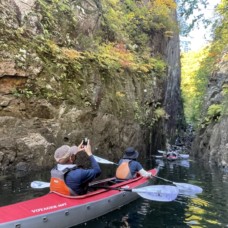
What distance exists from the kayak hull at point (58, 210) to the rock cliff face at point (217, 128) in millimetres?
11416

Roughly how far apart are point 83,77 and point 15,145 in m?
4.62

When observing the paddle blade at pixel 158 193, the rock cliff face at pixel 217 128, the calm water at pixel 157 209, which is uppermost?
the rock cliff face at pixel 217 128

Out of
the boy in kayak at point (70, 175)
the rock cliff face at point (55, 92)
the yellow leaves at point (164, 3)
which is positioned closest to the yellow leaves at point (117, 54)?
the rock cliff face at point (55, 92)

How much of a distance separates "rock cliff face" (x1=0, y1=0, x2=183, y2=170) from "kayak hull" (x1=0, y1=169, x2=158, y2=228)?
4.18 meters

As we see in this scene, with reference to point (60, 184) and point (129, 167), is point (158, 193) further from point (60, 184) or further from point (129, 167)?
point (60, 184)

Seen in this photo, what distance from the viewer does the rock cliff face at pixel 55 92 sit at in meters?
10.4

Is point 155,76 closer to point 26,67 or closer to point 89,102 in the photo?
point 89,102

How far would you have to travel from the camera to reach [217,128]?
20266mm

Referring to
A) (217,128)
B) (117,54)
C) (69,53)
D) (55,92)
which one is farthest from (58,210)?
(217,128)

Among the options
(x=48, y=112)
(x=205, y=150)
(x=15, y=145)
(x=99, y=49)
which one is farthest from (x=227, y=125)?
(x=15, y=145)

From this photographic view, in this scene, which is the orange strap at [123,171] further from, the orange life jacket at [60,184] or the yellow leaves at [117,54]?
the yellow leaves at [117,54]

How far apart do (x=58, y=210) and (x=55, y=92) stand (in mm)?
6776

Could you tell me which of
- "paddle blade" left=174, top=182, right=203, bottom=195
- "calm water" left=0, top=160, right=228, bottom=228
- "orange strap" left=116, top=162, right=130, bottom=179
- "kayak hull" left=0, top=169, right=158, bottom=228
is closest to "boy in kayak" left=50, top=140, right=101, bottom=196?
"kayak hull" left=0, top=169, right=158, bottom=228

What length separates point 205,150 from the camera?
23031mm
